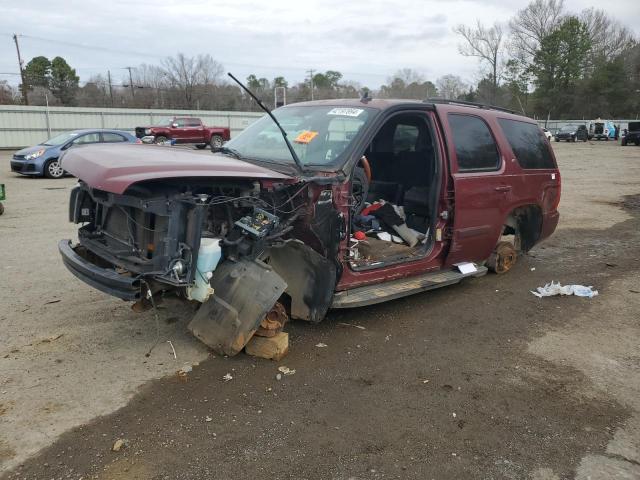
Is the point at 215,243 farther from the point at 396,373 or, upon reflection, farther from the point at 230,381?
the point at 396,373

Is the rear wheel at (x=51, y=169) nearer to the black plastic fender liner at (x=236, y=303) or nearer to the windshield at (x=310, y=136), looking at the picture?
the windshield at (x=310, y=136)

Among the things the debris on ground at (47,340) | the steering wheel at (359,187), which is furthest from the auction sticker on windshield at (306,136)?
Result: the debris on ground at (47,340)

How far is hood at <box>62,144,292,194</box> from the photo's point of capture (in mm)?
3008

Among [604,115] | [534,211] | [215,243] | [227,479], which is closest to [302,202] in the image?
[215,243]

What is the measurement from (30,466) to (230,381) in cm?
126

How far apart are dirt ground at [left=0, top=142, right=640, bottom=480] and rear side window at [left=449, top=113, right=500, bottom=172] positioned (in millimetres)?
1398

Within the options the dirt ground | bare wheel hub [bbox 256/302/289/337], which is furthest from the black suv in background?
bare wheel hub [bbox 256/302/289/337]

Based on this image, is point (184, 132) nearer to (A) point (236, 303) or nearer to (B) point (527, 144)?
(B) point (527, 144)

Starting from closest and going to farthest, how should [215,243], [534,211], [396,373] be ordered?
[215,243] < [396,373] < [534,211]

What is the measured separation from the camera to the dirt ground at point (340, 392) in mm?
2764

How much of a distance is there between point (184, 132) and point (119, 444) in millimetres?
25289

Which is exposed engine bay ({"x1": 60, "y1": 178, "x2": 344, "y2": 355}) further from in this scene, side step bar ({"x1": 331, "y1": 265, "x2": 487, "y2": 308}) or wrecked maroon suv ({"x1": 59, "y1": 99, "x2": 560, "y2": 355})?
side step bar ({"x1": 331, "y1": 265, "x2": 487, "y2": 308})

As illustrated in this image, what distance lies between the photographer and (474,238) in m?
5.32

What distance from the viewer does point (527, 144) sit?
6020 millimetres
